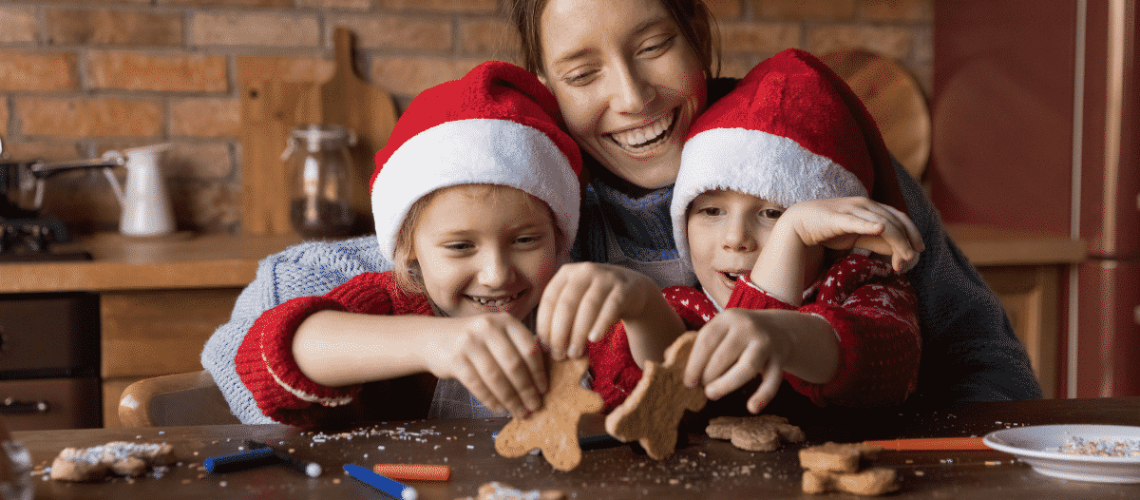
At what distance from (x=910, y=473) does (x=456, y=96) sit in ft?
2.20

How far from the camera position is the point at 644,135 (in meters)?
1.20

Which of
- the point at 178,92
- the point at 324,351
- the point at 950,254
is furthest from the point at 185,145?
the point at 950,254

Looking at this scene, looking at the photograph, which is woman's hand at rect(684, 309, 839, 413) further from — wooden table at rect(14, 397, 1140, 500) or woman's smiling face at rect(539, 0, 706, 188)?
woman's smiling face at rect(539, 0, 706, 188)

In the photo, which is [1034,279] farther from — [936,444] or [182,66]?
[182,66]

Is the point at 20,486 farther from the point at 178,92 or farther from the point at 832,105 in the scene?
the point at 178,92

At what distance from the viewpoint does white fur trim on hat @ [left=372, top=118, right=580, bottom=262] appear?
3.41 feet

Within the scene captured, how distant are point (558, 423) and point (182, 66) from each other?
1.86 metres

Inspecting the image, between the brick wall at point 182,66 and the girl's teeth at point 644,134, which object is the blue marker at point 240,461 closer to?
the girl's teeth at point 644,134

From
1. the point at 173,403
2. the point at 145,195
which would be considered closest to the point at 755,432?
the point at 173,403

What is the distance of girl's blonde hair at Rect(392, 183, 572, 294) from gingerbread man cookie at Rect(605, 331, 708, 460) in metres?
0.38

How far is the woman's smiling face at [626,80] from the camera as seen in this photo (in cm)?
114

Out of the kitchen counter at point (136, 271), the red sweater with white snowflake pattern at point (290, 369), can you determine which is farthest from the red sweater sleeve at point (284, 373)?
the kitchen counter at point (136, 271)

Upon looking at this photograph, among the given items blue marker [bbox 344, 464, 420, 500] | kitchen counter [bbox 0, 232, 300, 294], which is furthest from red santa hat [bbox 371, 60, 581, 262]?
kitchen counter [bbox 0, 232, 300, 294]

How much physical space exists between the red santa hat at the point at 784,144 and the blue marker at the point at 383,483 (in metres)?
0.53
